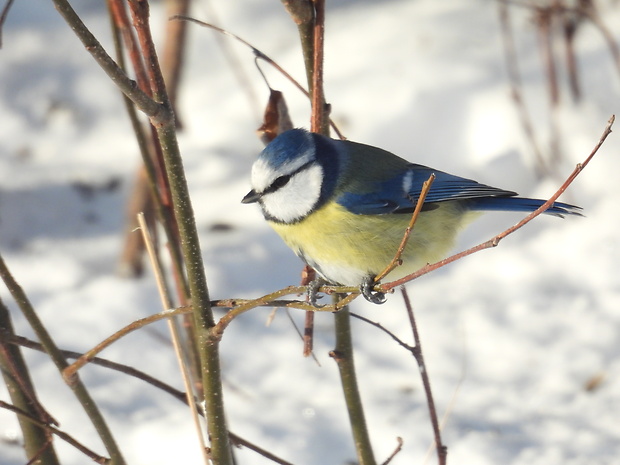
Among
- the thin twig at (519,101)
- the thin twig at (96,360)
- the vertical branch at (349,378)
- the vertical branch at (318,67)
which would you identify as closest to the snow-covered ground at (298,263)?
the thin twig at (519,101)

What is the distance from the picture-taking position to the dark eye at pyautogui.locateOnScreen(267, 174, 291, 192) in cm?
179

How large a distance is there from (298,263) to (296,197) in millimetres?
1400

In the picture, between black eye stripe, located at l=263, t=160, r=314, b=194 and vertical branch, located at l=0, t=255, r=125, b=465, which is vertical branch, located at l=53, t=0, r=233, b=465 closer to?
vertical branch, located at l=0, t=255, r=125, b=465

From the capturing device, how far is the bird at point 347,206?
68.4 inches

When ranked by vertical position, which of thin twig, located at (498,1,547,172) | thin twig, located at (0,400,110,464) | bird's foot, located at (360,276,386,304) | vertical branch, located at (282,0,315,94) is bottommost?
thin twig, located at (0,400,110,464)

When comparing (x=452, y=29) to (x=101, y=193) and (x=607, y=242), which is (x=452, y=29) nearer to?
(x=607, y=242)

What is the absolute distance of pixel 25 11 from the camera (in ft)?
13.8

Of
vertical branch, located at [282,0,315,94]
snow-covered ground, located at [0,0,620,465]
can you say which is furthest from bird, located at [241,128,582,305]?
snow-covered ground, located at [0,0,620,465]

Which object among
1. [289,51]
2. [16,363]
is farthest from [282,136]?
[289,51]

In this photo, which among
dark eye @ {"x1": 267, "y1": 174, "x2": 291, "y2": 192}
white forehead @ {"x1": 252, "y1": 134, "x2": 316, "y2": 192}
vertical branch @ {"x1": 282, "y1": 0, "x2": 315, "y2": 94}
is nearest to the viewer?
vertical branch @ {"x1": 282, "y1": 0, "x2": 315, "y2": 94}

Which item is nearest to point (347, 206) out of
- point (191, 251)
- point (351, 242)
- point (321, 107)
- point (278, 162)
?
point (351, 242)

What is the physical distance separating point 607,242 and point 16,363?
2474 millimetres

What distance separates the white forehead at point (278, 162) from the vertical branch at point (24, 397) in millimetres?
646

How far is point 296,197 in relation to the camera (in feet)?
6.03
